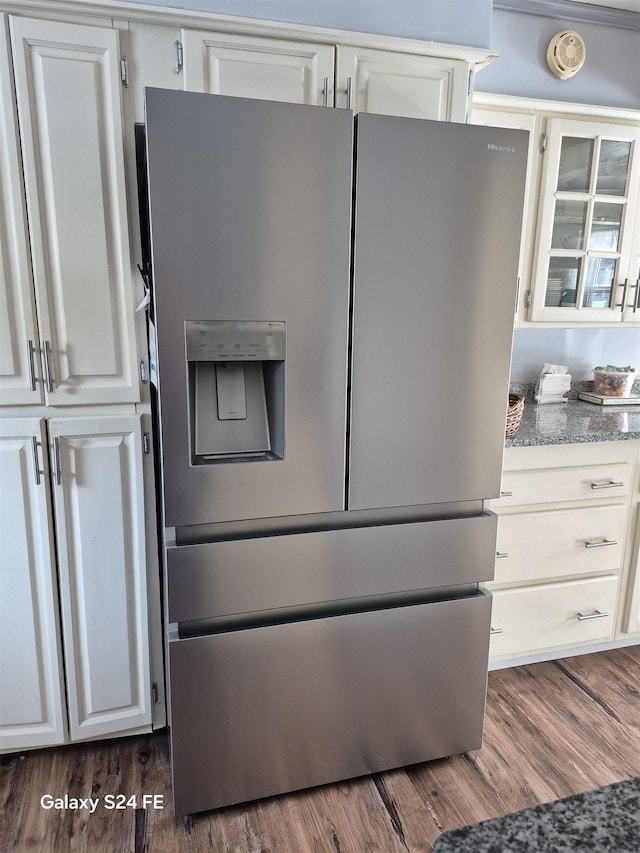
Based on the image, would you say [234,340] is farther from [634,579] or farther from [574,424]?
[634,579]

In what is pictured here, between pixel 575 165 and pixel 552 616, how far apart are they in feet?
5.64

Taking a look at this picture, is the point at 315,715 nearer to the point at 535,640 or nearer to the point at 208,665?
the point at 208,665

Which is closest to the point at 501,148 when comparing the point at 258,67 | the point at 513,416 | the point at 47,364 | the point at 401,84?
the point at 401,84

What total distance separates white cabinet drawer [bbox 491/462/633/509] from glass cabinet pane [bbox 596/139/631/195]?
1101mm

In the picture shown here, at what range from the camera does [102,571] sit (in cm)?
171

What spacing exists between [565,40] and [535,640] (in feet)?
7.65

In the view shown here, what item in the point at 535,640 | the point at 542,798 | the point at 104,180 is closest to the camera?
the point at 104,180

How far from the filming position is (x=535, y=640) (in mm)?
2195

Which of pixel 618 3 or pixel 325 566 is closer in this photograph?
pixel 325 566

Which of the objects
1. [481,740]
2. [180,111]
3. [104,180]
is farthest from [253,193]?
[481,740]

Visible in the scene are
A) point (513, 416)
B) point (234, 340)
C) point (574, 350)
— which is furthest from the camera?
point (574, 350)

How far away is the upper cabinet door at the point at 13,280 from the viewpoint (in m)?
1.44

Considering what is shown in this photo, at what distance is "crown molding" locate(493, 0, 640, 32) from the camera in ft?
7.64

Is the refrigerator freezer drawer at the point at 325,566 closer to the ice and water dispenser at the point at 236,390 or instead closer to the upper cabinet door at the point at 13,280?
the ice and water dispenser at the point at 236,390
